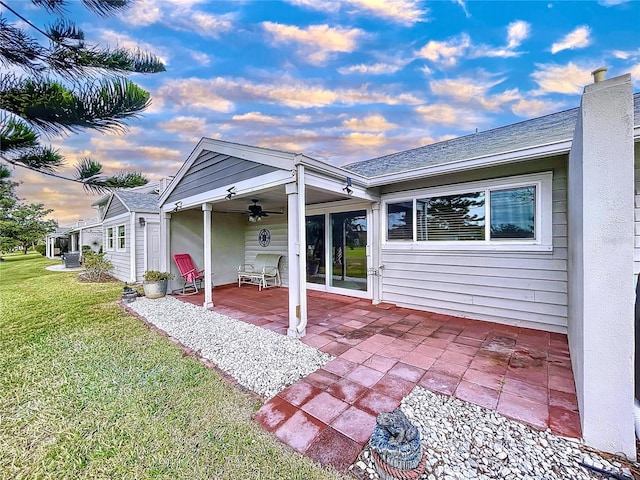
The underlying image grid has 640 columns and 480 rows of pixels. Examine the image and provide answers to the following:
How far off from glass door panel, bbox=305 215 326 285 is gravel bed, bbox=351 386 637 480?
16.0 feet

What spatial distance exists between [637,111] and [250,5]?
6.62 m

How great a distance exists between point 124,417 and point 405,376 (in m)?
2.60

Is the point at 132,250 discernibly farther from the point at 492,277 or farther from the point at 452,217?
the point at 492,277

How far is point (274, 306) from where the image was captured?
572 cm

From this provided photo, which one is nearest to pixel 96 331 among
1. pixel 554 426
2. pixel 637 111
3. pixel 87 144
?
pixel 87 144

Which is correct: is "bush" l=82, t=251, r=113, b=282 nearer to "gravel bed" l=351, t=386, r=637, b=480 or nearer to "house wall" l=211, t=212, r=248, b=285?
"house wall" l=211, t=212, r=248, b=285

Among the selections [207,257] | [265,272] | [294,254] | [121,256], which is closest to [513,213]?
[294,254]

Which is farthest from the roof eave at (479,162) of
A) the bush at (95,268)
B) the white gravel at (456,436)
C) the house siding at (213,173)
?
the bush at (95,268)

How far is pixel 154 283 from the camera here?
668 centimetres

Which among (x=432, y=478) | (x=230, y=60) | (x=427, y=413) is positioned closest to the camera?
(x=432, y=478)

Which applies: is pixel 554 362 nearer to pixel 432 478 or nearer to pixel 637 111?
pixel 432 478

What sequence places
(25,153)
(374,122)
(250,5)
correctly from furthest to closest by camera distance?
1. (374,122)
2. (250,5)
3. (25,153)

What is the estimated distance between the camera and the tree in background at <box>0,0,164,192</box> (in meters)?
3.66

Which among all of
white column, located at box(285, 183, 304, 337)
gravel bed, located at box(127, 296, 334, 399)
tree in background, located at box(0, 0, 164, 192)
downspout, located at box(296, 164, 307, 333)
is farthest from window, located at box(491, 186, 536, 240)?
tree in background, located at box(0, 0, 164, 192)
